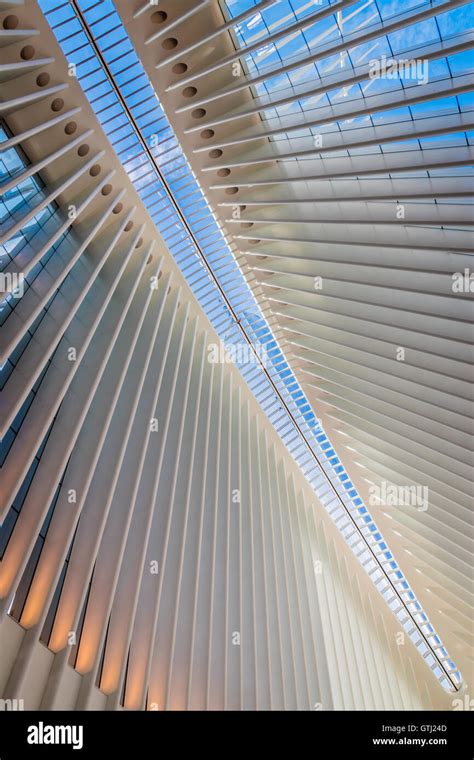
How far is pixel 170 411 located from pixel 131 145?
490 centimetres

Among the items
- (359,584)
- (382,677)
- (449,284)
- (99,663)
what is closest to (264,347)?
(449,284)

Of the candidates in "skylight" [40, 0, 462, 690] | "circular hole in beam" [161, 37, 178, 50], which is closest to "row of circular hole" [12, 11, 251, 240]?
"circular hole in beam" [161, 37, 178, 50]

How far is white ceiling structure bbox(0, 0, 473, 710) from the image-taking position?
8648mm

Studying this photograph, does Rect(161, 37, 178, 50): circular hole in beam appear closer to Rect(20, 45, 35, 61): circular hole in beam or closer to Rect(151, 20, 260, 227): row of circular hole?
Rect(151, 20, 260, 227): row of circular hole

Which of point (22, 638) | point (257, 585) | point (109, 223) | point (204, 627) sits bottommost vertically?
point (22, 638)

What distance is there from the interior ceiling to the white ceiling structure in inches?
1.9

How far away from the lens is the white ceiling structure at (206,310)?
8648 millimetres

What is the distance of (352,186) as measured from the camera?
10539 millimetres

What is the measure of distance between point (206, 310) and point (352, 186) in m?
5.22

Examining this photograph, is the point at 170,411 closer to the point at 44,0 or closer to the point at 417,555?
the point at 44,0

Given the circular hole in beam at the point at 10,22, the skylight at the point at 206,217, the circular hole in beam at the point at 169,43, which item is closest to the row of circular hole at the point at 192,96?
the circular hole in beam at the point at 169,43

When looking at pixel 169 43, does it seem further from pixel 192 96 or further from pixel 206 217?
pixel 206 217

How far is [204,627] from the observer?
39.9 feet

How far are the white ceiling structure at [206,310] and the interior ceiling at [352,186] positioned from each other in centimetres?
5
